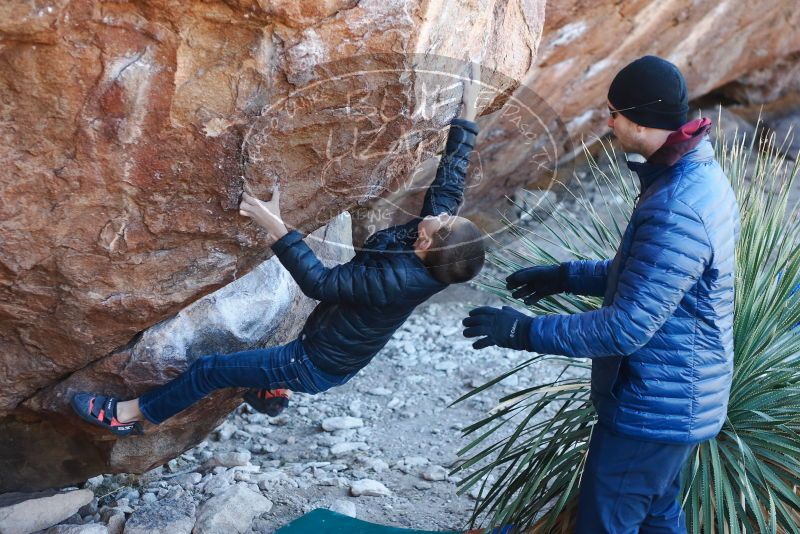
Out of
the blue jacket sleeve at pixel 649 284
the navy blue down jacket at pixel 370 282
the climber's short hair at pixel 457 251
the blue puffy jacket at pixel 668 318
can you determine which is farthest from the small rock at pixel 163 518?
the blue jacket sleeve at pixel 649 284

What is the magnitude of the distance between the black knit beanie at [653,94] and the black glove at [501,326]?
2.06ft

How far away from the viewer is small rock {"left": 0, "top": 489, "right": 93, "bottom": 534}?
399cm

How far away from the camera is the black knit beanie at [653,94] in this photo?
247cm

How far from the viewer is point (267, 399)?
4141mm

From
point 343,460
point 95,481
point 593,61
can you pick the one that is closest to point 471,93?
point 343,460

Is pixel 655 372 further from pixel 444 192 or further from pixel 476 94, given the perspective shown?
pixel 476 94

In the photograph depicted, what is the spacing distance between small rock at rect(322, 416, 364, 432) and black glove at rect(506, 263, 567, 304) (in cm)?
212

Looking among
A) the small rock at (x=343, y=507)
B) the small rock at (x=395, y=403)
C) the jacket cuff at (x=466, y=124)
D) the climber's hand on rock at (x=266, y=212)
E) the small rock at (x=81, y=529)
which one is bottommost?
the small rock at (x=395, y=403)

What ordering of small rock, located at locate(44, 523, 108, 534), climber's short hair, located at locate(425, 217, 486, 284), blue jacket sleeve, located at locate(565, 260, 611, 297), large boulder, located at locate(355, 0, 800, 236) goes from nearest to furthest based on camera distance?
climber's short hair, located at locate(425, 217, 486, 284), blue jacket sleeve, located at locate(565, 260, 611, 297), small rock, located at locate(44, 523, 108, 534), large boulder, located at locate(355, 0, 800, 236)

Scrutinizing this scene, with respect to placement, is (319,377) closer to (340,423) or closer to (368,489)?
(368,489)

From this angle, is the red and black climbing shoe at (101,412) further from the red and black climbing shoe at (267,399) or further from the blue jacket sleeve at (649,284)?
the blue jacket sleeve at (649,284)

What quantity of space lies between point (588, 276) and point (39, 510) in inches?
104

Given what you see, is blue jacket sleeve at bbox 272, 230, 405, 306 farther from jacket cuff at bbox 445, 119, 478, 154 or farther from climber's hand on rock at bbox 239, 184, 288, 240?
jacket cuff at bbox 445, 119, 478, 154

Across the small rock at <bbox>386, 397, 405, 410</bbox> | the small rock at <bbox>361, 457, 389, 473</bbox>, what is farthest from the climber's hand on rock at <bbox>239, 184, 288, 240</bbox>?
the small rock at <bbox>386, 397, 405, 410</bbox>
